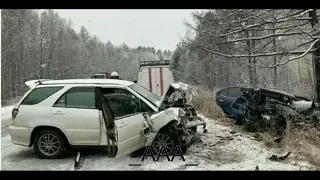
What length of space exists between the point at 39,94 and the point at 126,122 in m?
2.08

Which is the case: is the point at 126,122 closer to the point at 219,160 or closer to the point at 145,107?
the point at 145,107

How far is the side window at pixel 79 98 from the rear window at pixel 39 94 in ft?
0.88

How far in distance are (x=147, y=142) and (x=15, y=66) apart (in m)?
13.1

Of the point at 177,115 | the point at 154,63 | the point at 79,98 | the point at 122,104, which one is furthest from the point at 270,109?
the point at 154,63

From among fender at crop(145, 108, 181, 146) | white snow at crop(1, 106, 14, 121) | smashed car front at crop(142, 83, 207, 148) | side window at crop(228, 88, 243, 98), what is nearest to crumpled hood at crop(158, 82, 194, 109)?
smashed car front at crop(142, 83, 207, 148)

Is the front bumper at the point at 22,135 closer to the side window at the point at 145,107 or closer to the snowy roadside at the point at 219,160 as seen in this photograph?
the snowy roadside at the point at 219,160

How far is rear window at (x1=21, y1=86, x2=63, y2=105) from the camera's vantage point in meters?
6.25

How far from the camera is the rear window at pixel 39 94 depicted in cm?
625

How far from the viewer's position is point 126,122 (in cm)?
546
